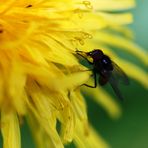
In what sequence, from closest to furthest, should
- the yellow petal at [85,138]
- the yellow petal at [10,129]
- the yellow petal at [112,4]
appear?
the yellow petal at [10,129]
the yellow petal at [85,138]
the yellow petal at [112,4]

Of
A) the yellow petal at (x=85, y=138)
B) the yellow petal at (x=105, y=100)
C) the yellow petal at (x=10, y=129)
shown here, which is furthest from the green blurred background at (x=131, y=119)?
the yellow petal at (x=10, y=129)

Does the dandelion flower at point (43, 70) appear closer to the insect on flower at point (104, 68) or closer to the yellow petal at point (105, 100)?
the insect on flower at point (104, 68)

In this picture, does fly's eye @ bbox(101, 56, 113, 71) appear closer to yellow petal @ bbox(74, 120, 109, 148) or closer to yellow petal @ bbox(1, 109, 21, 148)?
yellow petal @ bbox(74, 120, 109, 148)

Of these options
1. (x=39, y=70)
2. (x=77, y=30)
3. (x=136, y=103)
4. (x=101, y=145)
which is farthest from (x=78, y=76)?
(x=136, y=103)

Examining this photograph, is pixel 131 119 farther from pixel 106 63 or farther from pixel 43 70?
pixel 43 70

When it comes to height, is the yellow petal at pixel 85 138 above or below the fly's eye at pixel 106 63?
below

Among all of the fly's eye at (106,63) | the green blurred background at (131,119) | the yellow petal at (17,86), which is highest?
the yellow petal at (17,86)

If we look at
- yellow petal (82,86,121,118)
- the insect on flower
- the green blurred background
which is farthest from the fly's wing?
the green blurred background
